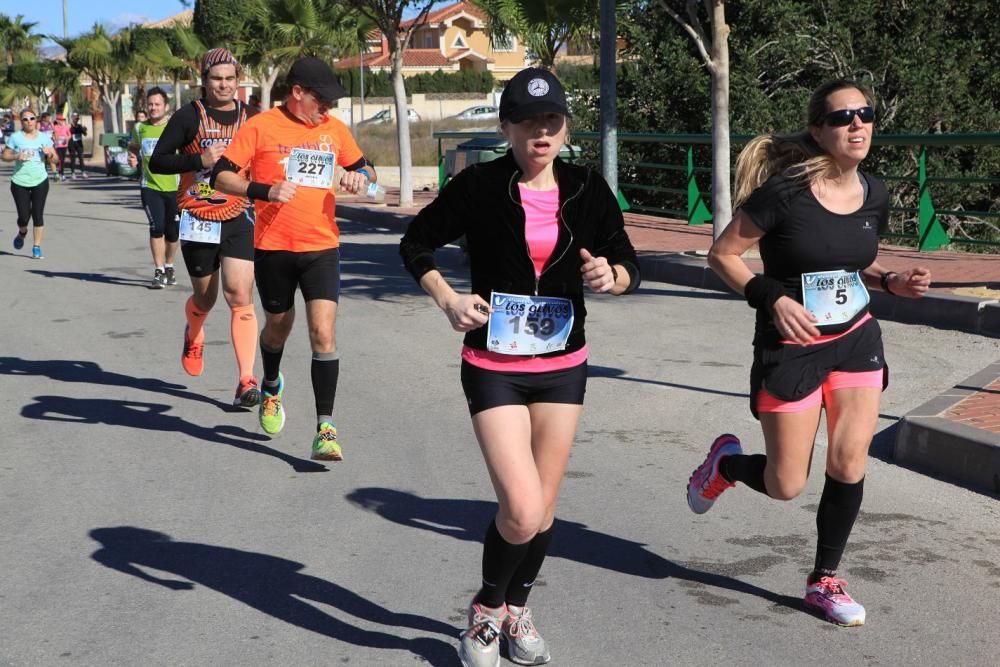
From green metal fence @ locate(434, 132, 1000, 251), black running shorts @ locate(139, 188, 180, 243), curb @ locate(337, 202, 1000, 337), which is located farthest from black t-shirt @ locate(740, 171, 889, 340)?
green metal fence @ locate(434, 132, 1000, 251)

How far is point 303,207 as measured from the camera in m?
6.53

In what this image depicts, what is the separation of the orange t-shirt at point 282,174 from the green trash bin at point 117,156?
29143 mm

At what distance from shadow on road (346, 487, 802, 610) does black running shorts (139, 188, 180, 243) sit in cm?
805

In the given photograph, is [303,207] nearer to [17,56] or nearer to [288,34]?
[288,34]

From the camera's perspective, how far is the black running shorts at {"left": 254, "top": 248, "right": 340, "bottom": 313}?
6.55 m

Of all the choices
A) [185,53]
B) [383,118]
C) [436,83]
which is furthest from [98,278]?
[436,83]

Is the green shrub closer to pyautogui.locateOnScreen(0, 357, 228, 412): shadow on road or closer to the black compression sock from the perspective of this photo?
pyautogui.locateOnScreen(0, 357, 228, 412): shadow on road

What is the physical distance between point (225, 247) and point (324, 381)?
1448mm

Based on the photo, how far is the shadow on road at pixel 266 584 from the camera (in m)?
4.32

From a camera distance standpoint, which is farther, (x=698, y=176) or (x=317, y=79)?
(x=698, y=176)

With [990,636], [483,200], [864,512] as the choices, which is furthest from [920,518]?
[483,200]

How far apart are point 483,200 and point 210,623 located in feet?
5.67

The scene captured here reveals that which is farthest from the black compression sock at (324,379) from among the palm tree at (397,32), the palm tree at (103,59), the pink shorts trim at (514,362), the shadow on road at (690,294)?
the palm tree at (103,59)

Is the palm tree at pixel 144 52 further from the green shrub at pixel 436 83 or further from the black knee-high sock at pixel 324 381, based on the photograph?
the black knee-high sock at pixel 324 381
